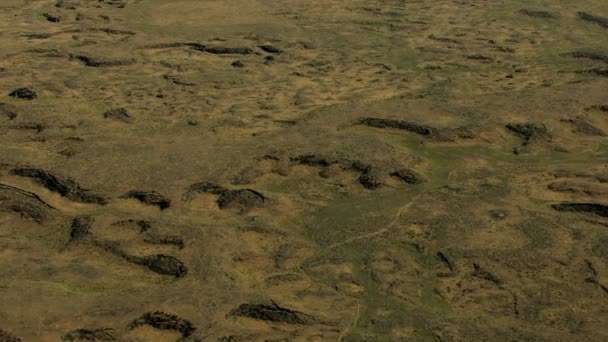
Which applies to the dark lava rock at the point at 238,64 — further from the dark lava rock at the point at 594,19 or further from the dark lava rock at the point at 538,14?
the dark lava rock at the point at 594,19

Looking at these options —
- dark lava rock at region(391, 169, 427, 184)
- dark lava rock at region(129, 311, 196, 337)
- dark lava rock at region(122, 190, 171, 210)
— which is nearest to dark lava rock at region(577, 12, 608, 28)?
dark lava rock at region(391, 169, 427, 184)

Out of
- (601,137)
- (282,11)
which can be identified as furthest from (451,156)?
(282,11)

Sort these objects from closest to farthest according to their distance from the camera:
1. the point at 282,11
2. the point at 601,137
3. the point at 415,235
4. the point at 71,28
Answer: the point at 415,235 → the point at 601,137 → the point at 71,28 → the point at 282,11

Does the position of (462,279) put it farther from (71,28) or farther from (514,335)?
(71,28)

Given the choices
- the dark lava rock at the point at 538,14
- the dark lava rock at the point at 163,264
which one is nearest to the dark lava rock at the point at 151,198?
the dark lava rock at the point at 163,264

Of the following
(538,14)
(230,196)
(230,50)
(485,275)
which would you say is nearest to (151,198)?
(230,196)

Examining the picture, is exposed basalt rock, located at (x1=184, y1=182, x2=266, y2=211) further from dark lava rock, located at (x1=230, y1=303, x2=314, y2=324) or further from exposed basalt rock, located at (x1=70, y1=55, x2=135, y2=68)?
exposed basalt rock, located at (x1=70, y1=55, x2=135, y2=68)
